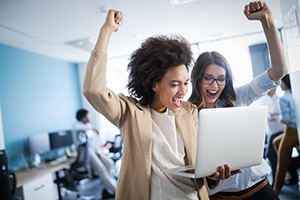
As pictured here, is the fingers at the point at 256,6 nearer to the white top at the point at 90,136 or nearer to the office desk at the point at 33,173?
the office desk at the point at 33,173

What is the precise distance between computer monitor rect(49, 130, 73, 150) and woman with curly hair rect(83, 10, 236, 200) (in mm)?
4337

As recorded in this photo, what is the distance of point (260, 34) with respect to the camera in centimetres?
592

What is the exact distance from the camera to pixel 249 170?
1334 mm

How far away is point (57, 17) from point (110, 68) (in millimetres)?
4149

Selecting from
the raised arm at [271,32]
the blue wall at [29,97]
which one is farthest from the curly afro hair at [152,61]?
the blue wall at [29,97]

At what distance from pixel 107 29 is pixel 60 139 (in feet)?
15.5

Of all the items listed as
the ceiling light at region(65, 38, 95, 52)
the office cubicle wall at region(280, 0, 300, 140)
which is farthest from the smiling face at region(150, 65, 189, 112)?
the ceiling light at region(65, 38, 95, 52)

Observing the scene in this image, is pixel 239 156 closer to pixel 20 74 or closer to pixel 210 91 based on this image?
pixel 210 91

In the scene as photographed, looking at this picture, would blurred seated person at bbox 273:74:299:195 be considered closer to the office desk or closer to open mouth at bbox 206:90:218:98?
open mouth at bbox 206:90:218:98

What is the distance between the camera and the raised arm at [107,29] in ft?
3.19

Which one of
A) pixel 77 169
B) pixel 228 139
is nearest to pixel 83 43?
pixel 77 169

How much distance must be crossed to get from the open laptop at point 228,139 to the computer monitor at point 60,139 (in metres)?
4.56

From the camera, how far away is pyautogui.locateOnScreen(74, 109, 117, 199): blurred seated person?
4.29 m

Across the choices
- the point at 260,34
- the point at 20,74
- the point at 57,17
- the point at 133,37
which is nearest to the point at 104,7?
the point at 57,17
